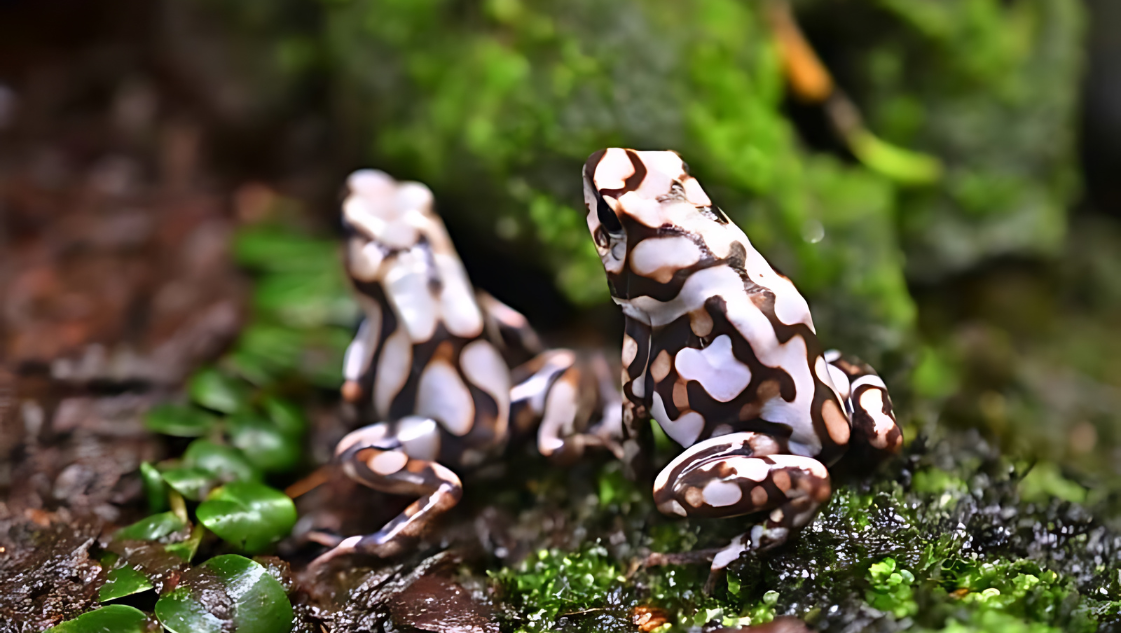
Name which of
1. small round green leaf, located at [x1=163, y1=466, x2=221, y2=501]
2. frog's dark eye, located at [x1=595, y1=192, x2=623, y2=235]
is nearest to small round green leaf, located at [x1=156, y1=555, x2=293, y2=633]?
small round green leaf, located at [x1=163, y1=466, x2=221, y2=501]

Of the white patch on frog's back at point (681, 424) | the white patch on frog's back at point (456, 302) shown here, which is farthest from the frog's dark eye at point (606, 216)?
the white patch on frog's back at point (456, 302)

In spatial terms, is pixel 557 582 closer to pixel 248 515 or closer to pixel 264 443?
pixel 248 515

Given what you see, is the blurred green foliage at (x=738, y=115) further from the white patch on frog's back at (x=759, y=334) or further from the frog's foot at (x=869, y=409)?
the white patch on frog's back at (x=759, y=334)

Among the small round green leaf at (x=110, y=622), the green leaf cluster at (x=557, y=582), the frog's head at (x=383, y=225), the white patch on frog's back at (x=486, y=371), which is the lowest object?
the green leaf cluster at (x=557, y=582)

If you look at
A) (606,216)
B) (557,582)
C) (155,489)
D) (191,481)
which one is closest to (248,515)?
(191,481)

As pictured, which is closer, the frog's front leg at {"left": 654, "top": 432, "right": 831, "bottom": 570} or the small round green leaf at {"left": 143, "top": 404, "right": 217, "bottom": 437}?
the frog's front leg at {"left": 654, "top": 432, "right": 831, "bottom": 570}

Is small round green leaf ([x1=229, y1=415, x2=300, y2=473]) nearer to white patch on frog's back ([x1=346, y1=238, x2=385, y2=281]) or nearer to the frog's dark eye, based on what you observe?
white patch on frog's back ([x1=346, y1=238, x2=385, y2=281])
